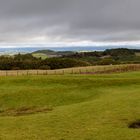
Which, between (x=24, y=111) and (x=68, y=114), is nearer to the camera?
(x=68, y=114)

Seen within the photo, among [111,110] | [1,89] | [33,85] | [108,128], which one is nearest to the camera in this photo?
[108,128]

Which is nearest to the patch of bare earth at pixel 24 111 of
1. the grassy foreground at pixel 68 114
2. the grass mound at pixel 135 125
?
the grassy foreground at pixel 68 114

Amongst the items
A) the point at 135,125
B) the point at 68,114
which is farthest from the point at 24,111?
the point at 135,125

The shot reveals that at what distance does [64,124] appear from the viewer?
2230 cm

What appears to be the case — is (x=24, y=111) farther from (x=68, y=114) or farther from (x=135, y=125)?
(x=135, y=125)

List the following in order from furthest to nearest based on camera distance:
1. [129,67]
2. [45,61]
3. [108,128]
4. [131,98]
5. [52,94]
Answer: [45,61] → [129,67] → [52,94] → [131,98] → [108,128]

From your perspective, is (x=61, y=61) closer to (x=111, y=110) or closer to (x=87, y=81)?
(x=87, y=81)

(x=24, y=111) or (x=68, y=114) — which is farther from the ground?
(x=68, y=114)

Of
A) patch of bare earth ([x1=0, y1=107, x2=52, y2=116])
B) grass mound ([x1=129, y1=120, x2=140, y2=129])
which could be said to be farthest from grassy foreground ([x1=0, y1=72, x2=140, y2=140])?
grass mound ([x1=129, y1=120, x2=140, y2=129])

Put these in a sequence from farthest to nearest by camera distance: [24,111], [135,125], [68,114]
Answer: [24,111], [68,114], [135,125]

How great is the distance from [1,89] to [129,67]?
45763 mm

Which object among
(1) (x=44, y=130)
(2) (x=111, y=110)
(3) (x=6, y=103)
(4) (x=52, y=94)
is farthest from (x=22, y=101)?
(1) (x=44, y=130)

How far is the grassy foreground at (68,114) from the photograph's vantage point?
64.1ft

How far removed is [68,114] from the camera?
25906mm
